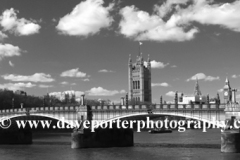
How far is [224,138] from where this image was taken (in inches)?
2060

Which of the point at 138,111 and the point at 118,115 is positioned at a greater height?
the point at 138,111

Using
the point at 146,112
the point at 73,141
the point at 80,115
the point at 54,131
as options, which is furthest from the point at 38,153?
the point at 54,131

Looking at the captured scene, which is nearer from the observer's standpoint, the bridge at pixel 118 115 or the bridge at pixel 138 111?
the bridge at pixel 118 115

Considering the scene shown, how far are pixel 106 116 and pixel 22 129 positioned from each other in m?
21.6

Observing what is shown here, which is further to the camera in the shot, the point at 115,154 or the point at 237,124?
the point at 115,154

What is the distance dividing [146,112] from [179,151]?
758cm

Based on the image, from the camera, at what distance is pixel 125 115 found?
2594 inches

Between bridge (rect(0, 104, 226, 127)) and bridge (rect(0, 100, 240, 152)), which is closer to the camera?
bridge (rect(0, 100, 240, 152))

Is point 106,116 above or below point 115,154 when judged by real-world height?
above

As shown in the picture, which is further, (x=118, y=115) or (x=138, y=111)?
(x=118, y=115)

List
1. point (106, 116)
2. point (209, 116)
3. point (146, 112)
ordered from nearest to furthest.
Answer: point (209, 116) < point (146, 112) < point (106, 116)

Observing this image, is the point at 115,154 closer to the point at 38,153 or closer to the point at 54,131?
the point at 38,153

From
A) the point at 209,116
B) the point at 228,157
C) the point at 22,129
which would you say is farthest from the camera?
the point at 22,129

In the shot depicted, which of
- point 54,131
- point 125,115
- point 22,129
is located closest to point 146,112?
point 125,115
